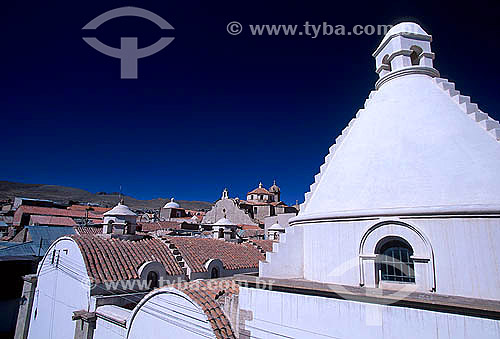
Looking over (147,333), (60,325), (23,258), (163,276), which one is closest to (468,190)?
(147,333)

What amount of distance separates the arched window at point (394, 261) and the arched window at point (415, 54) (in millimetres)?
6736

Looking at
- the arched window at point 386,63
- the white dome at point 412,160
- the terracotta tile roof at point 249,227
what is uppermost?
the arched window at point 386,63

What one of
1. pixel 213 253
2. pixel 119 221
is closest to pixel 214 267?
pixel 213 253

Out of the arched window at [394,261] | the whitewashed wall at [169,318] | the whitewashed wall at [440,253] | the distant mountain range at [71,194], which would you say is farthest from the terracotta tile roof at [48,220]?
the distant mountain range at [71,194]

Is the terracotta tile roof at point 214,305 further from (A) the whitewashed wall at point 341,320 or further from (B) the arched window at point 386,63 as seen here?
(B) the arched window at point 386,63

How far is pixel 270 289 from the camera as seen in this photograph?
7324 mm

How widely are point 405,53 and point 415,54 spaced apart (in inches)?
36.9

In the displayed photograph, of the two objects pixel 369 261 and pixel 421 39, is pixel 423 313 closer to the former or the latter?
pixel 369 261

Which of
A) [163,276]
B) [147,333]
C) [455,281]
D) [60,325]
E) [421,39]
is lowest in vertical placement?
[60,325]

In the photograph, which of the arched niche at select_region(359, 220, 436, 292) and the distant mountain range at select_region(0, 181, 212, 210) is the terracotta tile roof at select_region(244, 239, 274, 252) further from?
the distant mountain range at select_region(0, 181, 212, 210)

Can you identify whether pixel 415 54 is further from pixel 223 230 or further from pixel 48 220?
pixel 48 220

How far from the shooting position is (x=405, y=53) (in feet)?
31.8

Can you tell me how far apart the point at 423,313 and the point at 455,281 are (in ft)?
3.54

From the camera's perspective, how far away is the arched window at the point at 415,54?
32.7ft
